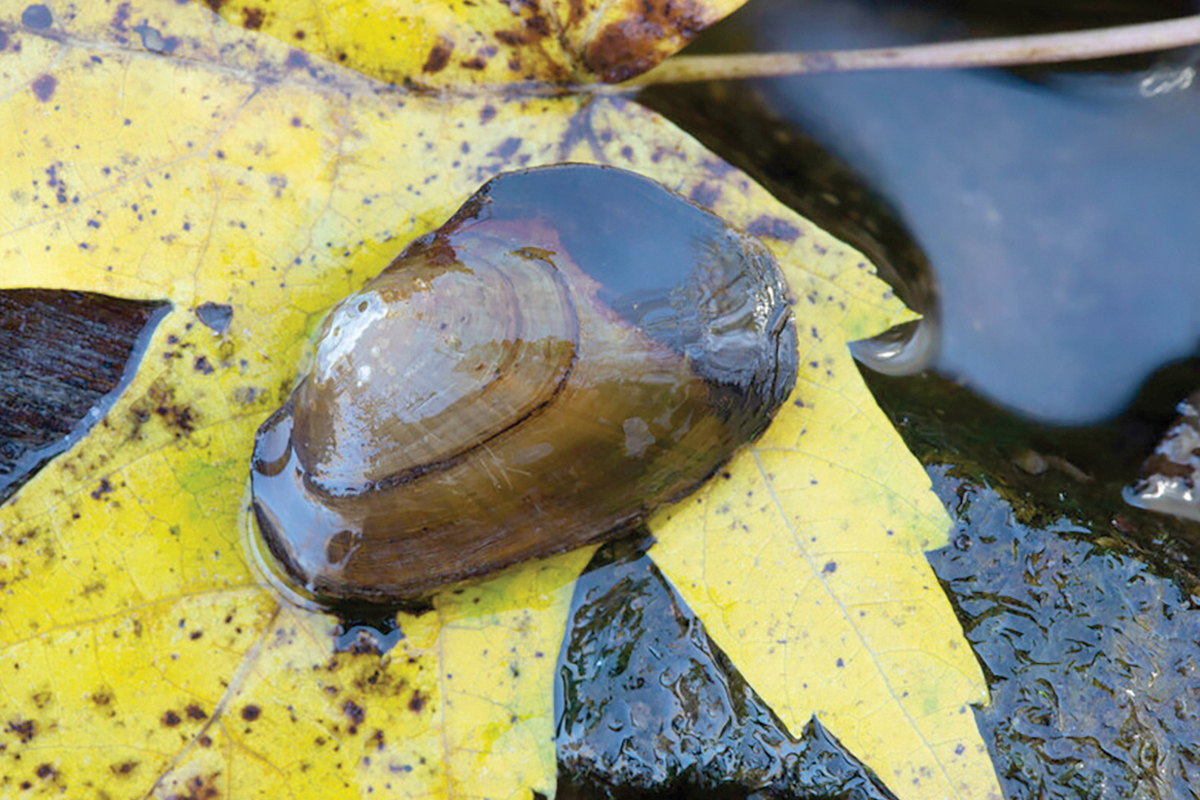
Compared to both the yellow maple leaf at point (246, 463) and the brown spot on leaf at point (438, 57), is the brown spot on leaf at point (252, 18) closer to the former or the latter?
the yellow maple leaf at point (246, 463)

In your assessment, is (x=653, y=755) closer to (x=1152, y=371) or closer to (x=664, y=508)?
(x=664, y=508)

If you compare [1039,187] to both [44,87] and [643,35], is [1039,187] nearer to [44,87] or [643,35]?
[643,35]

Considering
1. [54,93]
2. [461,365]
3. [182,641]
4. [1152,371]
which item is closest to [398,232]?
[461,365]

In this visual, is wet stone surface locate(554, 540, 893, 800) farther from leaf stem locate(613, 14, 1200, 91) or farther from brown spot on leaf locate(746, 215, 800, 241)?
leaf stem locate(613, 14, 1200, 91)

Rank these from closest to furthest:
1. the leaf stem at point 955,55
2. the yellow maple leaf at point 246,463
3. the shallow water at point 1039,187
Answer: the yellow maple leaf at point 246,463, the leaf stem at point 955,55, the shallow water at point 1039,187

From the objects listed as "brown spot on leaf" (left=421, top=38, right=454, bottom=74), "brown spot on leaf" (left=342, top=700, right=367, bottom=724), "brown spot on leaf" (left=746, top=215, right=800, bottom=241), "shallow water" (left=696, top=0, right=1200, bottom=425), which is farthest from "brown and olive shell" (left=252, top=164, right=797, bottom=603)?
"shallow water" (left=696, top=0, right=1200, bottom=425)

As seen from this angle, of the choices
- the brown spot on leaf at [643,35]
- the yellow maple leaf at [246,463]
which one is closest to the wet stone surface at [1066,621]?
the yellow maple leaf at [246,463]
